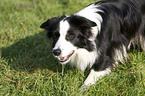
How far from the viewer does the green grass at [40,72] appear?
2.34 m

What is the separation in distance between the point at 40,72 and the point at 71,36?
0.92m

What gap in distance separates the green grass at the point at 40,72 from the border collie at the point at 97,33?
0.18 m

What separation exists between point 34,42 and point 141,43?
7.29 ft

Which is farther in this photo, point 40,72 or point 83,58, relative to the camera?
point 40,72

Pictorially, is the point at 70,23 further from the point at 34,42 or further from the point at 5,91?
Result: the point at 34,42

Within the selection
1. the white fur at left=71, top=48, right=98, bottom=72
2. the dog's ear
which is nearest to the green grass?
the white fur at left=71, top=48, right=98, bottom=72

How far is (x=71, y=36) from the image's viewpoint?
2277 mm

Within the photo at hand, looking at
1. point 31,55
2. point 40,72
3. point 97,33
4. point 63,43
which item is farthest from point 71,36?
point 31,55

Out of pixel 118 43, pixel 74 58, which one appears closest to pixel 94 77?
pixel 74 58

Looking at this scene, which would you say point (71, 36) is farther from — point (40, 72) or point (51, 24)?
point (40, 72)

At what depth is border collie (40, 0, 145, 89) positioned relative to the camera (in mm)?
2270

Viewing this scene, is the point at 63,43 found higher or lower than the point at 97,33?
lower

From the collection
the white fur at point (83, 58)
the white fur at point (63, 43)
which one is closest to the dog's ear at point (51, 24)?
the white fur at point (63, 43)

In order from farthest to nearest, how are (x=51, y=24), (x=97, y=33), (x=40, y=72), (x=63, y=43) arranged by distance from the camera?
(x=40, y=72)
(x=51, y=24)
(x=97, y=33)
(x=63, y=43)
